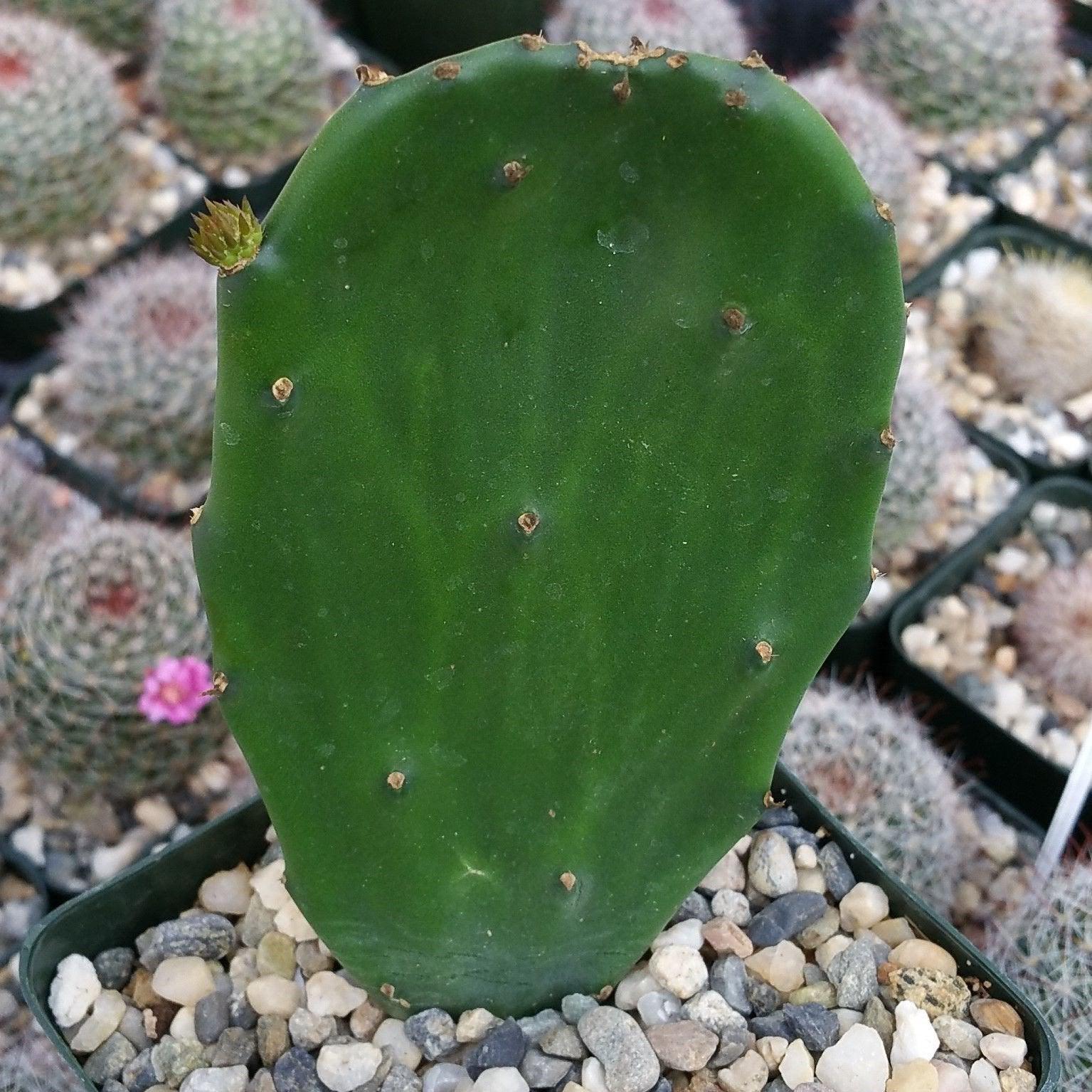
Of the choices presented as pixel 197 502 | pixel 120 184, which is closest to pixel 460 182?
pixel 197 502

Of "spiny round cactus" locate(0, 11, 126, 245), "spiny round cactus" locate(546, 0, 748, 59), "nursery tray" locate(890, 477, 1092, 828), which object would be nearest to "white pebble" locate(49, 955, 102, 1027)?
"nursery tray" locate(890, 477, 1092, 828)

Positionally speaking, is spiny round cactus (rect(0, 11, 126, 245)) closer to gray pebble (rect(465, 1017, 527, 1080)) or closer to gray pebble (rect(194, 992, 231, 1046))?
gray pebble (rect(194, 992, 231, 1046))

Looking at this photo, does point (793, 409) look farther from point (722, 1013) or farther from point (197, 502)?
point (197, 502)

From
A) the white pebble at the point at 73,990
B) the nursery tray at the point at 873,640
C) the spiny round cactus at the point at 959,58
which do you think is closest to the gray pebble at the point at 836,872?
the white pebble at the point at 73,990

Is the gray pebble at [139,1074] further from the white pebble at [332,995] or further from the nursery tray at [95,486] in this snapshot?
the nursery tray at [95,486]

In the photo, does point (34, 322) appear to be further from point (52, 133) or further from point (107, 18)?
point (107, 18)

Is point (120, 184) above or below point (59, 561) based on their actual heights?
below
